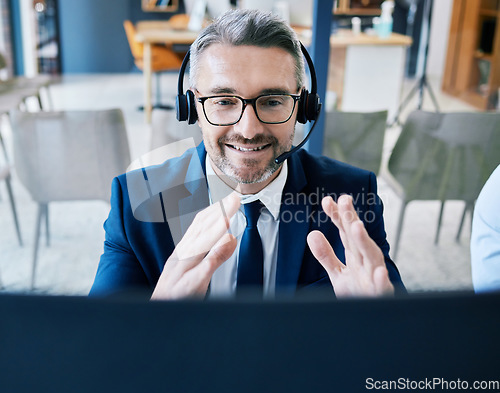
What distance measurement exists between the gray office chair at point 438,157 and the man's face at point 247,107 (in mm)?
700

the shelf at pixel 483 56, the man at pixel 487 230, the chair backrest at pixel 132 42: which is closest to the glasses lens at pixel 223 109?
the man at pixel 487 230

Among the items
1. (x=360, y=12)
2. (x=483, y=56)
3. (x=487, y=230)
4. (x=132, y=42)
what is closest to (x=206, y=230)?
(x=487, y=230)

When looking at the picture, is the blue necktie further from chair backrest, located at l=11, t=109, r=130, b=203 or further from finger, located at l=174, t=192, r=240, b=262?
chair backrest, located at l=11, t=109, r=130, b=203

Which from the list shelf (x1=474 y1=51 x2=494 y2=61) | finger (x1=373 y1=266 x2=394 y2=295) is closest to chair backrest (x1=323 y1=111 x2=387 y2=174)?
shelf (x1=474 y1=51 x2=494 y2=61)

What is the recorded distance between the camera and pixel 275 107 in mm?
666

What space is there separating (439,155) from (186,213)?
103 cm

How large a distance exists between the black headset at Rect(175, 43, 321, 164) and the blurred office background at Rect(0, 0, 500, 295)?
752 millimetres

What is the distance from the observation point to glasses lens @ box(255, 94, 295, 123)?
0.65m

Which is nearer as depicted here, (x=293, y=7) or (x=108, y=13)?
(x=293, y=7)

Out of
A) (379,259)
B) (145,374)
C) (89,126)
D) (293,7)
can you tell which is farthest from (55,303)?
(293,7)

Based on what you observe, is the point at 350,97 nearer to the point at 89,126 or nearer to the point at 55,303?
the point at 89,126

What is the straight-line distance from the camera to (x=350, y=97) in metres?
1.78

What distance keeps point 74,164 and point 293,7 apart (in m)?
0.83

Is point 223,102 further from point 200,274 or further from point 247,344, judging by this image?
point 247,344
